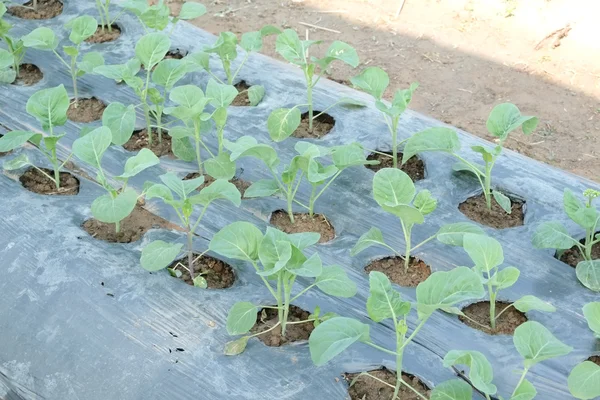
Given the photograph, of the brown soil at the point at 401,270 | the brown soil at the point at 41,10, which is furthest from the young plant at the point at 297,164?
the brown soil at the point at 41,10

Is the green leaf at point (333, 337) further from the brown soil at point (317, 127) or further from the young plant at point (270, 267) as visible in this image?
the brown soil at point (317, 127)

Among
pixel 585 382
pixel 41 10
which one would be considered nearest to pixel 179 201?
pixel 585 382

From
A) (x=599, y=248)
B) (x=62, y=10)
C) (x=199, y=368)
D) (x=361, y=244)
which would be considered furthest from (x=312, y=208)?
(x=62, y=10)

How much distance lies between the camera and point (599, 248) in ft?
6.62

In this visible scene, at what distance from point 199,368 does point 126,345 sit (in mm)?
188

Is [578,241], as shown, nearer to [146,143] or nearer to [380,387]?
[380,387]

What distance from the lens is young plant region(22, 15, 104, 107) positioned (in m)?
2.43

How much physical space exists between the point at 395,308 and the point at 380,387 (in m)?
0.19

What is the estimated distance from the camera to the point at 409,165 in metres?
2.30

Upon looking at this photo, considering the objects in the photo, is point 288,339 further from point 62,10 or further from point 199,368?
point 62,10

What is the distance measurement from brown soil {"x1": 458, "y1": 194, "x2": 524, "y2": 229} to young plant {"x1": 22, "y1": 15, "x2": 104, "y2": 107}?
4.23 feet

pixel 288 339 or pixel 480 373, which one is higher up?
pixel 480 373

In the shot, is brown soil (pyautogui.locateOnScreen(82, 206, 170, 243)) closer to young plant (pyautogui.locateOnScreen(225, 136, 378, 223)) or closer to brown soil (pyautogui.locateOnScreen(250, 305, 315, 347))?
young plant (pyautogui.locateOnScreen(225, 136, 378, 223))

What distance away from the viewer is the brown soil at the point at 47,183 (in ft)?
7.12
